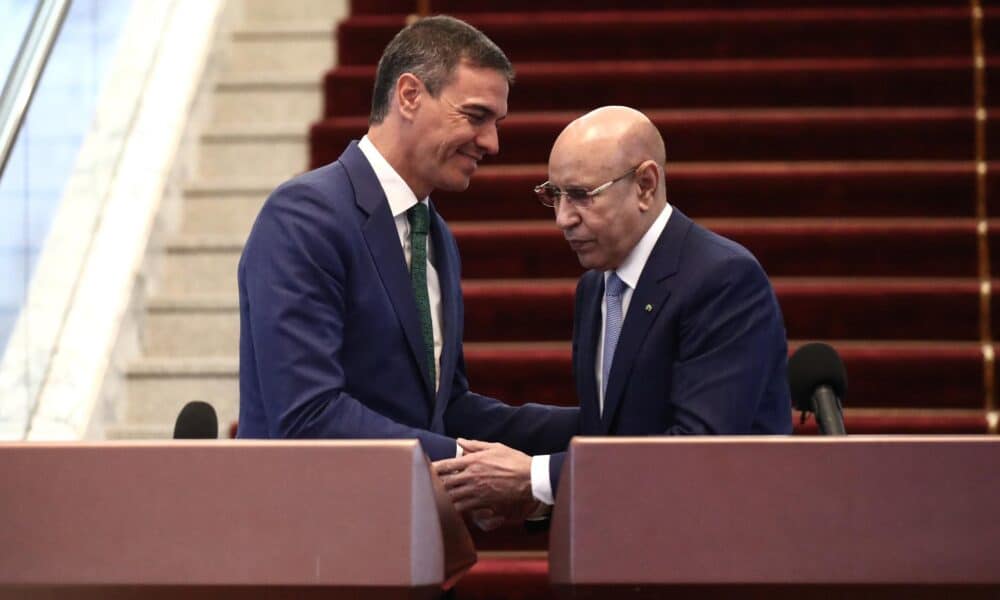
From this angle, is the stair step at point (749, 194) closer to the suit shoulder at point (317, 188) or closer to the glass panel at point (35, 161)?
the glass panel at point (35, 161)

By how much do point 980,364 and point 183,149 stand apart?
2.50m

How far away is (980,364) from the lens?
4250 mm

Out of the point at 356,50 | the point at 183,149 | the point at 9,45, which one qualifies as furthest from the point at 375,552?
the point at 356,50

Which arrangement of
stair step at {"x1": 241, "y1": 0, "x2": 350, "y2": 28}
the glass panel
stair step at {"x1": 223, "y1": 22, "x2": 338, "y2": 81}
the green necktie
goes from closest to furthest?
1. the green necktie
2. the glass panel
3. stair step at {"x1": 223, "y1": 22, "x2": 338, "y2": 81}
4. stair step at {"x1": 241, "y1": 0, "x2": 350, "y2": 28}

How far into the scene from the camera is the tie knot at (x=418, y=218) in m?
2.56

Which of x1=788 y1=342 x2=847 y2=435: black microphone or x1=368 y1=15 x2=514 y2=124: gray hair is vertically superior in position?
x1=368 y1=15 x2=514 y2=124: gray hair

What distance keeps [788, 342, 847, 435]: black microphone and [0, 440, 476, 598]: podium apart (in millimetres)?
976

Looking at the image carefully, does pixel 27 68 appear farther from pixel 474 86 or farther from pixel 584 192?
pixel 584 192

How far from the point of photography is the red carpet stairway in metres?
4.30

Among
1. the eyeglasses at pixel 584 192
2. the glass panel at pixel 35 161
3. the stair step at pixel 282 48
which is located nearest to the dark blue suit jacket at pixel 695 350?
the eyeglasses at pixel 584 192

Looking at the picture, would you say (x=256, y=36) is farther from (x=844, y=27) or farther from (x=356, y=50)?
(x=844, y=27)

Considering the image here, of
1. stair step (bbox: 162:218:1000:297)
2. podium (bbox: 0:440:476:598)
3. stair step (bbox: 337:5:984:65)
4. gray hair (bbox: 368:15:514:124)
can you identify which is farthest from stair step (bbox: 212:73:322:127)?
podium (bbox: 0:440:476:598)

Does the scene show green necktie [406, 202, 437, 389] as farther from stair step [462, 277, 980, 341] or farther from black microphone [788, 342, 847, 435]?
stair step [462, 277, 980, 341]

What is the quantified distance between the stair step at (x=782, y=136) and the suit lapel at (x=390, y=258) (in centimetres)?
254
